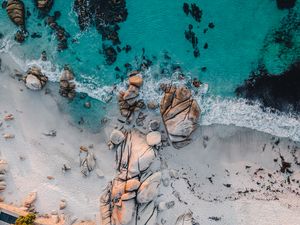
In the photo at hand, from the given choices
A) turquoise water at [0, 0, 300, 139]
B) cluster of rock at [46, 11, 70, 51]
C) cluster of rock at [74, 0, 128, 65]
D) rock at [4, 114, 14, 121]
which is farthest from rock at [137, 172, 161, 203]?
cluster of rock at [46, 11, 70, 51]

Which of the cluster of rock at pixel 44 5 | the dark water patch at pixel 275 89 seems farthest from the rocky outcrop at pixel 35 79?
the dark water patch at pixel 275 89

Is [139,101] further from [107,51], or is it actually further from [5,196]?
[5,196]

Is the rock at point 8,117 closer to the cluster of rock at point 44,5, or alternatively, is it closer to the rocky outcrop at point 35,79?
the rocky outcrop at point 35,79

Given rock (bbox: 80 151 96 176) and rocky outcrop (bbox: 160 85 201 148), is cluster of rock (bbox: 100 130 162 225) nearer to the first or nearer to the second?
rock (bbox: 80 151 96 176)

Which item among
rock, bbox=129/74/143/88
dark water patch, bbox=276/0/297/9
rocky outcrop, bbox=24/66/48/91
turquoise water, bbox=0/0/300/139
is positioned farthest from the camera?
rocky outcrop, bbox=24/66/48/91

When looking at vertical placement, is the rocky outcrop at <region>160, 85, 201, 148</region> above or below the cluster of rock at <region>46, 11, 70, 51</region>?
below

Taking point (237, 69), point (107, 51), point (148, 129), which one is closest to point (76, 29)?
point (107, 51)

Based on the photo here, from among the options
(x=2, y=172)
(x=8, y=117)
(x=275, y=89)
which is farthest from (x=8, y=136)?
(x=275, y=89)
